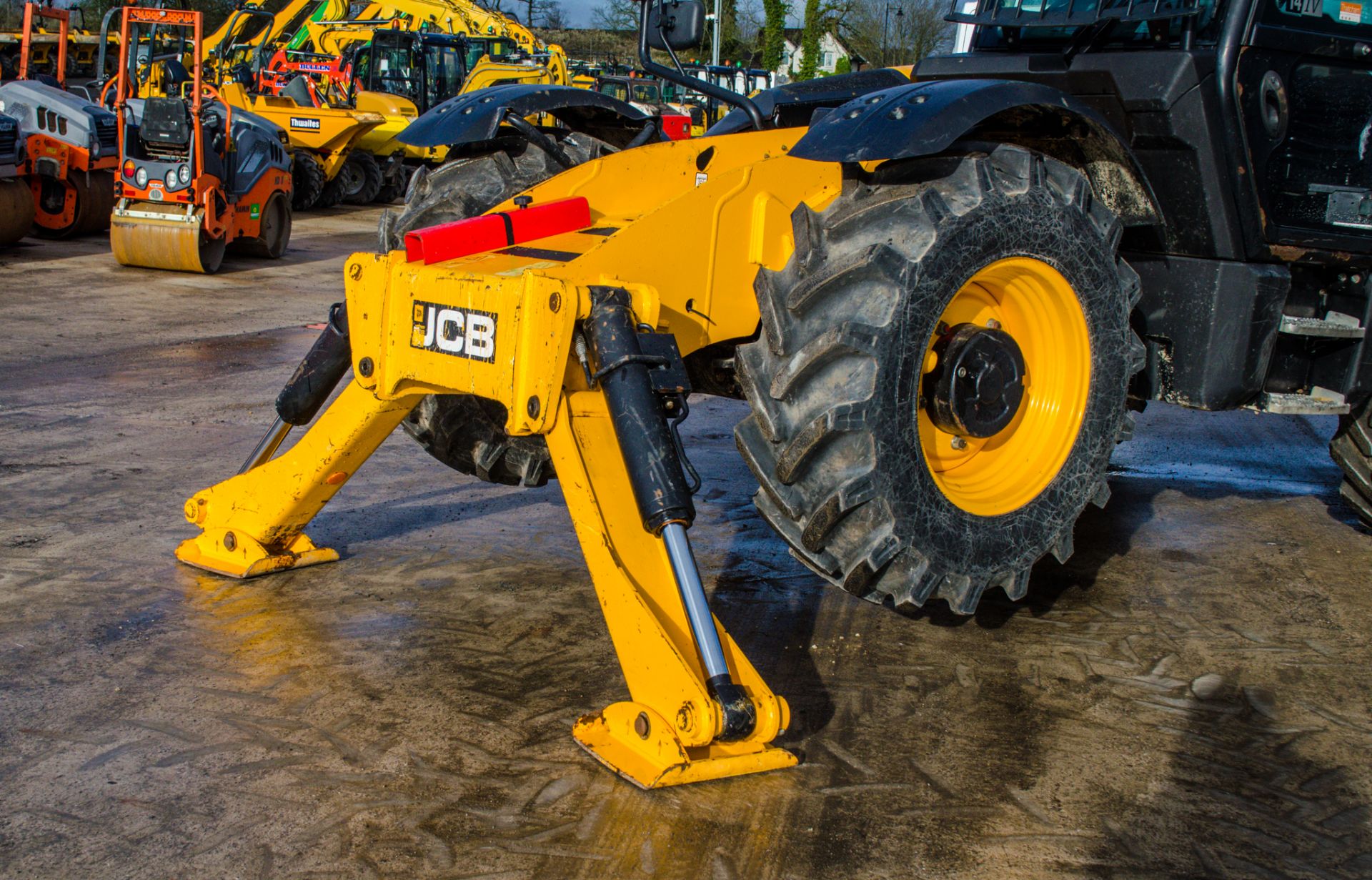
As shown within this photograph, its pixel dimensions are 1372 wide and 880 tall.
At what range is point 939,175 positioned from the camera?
147 inches

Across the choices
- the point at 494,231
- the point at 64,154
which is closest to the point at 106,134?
the point at 64,154

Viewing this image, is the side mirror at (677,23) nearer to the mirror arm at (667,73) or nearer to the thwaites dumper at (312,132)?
the mirror arm at (667,73)

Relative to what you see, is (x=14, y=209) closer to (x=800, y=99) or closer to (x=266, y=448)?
(x=266, y=448)

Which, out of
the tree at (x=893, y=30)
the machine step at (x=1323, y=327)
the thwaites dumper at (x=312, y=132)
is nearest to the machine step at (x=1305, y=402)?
the machine step at (x=1323, y=327)

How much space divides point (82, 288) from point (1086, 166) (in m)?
9.55

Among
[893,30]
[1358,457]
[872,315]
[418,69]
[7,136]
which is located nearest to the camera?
[872,315]

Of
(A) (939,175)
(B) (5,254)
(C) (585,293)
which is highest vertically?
(A) (939,175)

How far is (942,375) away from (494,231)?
1378 millimetres

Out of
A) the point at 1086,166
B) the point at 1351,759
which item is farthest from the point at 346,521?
the point at 1351,759

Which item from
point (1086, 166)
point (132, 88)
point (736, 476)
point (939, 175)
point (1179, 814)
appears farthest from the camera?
point (132, 88)

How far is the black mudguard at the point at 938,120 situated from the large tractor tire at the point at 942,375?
0.18 meters

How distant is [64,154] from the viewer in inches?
545

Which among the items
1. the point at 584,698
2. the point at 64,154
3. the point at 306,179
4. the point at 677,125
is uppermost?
the point at 677,125

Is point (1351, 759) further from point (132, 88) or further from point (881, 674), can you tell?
point (132, 88)
